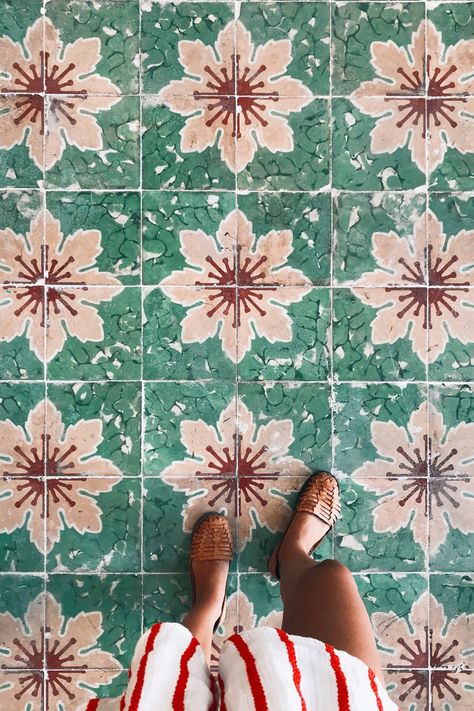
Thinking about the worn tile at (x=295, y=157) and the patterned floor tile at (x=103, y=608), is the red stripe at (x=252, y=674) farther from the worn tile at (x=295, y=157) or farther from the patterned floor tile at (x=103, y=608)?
the worn tile at (x=295, y=157)

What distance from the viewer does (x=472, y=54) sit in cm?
132

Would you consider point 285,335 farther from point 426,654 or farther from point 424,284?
point 426,654

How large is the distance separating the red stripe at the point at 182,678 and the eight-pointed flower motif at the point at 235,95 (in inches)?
37.3

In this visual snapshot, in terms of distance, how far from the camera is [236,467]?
1.33 metres

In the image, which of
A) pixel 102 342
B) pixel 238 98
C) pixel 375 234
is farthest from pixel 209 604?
pixel 238 98

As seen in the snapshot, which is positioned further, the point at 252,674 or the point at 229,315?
the point at 229,315

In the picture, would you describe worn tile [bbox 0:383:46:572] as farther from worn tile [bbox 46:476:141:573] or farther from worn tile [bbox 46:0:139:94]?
worn tile [bbox 46:0:139:94]

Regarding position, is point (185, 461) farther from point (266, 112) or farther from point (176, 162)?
point (266, 112)

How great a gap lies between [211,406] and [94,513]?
339 millimetres

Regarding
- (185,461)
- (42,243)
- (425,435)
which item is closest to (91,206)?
(42,243)

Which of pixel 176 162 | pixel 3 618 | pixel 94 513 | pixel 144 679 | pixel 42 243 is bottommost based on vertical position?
pixel 144 679

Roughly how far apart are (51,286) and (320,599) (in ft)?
2.70

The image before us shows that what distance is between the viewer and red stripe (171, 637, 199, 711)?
2.21ft

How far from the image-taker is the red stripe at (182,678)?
675mm
